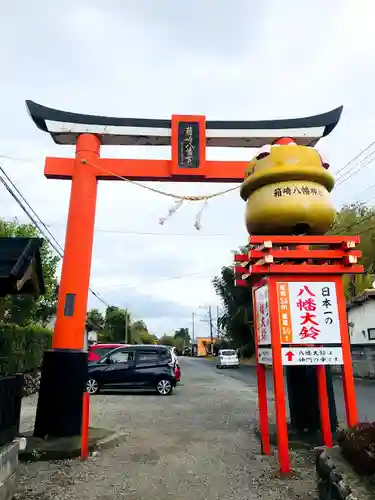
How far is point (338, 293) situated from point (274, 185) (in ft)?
5.73

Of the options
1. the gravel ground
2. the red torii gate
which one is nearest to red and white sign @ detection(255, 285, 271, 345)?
the gravel ground

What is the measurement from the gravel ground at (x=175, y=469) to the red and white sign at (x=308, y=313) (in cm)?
167

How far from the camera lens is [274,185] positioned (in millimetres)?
5672

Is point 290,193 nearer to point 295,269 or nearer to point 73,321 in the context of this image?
point 295,269

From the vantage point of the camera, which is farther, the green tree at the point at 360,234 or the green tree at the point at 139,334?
the green tree at the point at 139,334

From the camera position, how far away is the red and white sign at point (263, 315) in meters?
5.66

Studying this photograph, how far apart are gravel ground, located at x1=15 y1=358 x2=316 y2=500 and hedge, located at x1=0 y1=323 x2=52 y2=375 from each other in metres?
4.23

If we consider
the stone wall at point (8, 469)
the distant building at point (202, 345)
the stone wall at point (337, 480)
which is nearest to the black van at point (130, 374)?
the stone wall at point (8, 469)

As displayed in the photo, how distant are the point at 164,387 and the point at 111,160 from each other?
864cm

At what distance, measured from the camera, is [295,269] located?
17.8ft

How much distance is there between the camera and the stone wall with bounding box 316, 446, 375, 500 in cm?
324

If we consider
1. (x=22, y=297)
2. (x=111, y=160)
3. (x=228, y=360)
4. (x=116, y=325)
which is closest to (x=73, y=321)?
(x=111, y=160)

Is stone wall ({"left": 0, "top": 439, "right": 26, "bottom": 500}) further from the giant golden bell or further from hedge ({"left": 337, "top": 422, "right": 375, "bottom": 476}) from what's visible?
the giant golden bell

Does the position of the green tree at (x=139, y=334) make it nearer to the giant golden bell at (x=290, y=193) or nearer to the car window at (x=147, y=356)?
the car window at (x=147, y=356)
